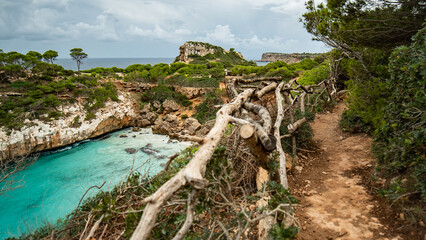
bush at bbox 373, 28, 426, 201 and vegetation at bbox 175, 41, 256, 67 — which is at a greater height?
vegetation at bbox 175, 41, 256, 67

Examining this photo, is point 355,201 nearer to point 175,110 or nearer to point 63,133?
point 63,133

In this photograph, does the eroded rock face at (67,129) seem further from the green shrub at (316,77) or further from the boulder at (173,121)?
the green shrub at (316,77)

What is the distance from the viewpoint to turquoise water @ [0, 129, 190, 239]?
10428mm

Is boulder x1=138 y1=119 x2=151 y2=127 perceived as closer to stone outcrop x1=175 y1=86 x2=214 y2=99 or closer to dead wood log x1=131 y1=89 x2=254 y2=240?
stone outcrop x1=175 y1=86 x2=214 y2=99

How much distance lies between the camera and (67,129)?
56.1 ft

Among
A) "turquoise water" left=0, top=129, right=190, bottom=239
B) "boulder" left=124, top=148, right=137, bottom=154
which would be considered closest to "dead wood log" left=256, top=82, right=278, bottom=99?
"turquoise water" left=0, top=129, right=190, bottom=239

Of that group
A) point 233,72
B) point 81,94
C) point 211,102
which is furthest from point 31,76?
point 233,72

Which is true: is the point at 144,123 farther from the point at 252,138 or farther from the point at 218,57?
the point at 218,57

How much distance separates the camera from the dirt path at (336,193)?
3174 mm

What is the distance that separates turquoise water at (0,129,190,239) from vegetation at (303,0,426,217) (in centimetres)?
778

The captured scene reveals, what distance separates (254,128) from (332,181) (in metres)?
3.73

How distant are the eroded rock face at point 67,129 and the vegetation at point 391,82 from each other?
1555 cm

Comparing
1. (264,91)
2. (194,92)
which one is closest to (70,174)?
(194,92)

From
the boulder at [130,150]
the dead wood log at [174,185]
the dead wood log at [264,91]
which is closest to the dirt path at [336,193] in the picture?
the dead wood log at [264,91]
